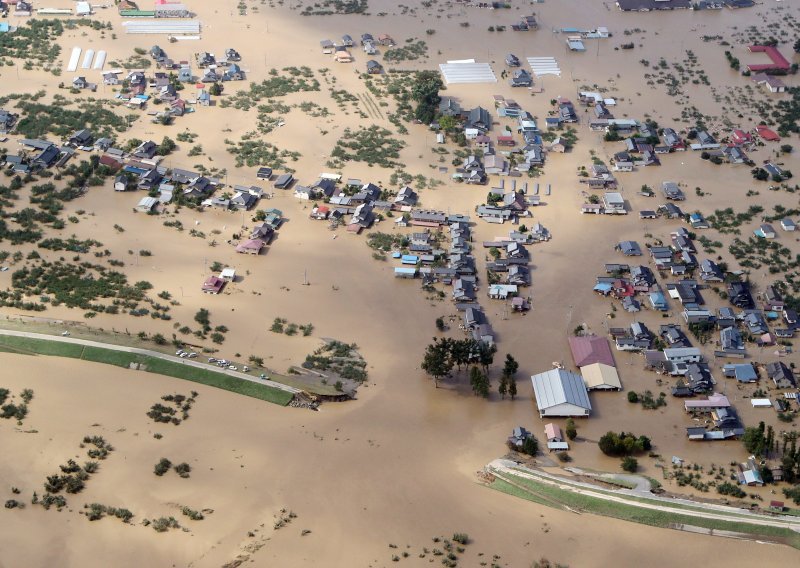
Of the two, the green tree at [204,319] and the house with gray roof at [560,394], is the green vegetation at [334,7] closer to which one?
the green tree at [204,319]

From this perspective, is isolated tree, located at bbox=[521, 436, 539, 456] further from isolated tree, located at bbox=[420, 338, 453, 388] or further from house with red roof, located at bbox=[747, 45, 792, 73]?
house with red roof, located at bbox=[747, 45, 792, 73]

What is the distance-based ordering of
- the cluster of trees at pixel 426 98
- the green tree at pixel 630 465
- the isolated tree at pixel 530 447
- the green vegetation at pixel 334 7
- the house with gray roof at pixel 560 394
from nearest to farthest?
the green tree at pixel 630 465, the isolated tree at pixel 530 447, the house with gray roof at pixel 560 394, the cluster of trees at pixel 426 98, the green vegetation at pixel 334 7

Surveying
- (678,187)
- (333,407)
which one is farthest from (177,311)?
(678,187)

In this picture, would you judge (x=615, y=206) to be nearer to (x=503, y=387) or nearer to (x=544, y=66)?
(x=503, y=387)

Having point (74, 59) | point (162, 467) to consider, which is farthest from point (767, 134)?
point (74, 59)

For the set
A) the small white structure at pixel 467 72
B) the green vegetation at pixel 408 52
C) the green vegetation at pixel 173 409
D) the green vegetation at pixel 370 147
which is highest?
the green vegetation at pixel 408 52

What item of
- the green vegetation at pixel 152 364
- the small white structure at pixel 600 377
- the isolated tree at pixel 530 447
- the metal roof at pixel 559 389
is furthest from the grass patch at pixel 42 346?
the small white structure at pixel 600 377
